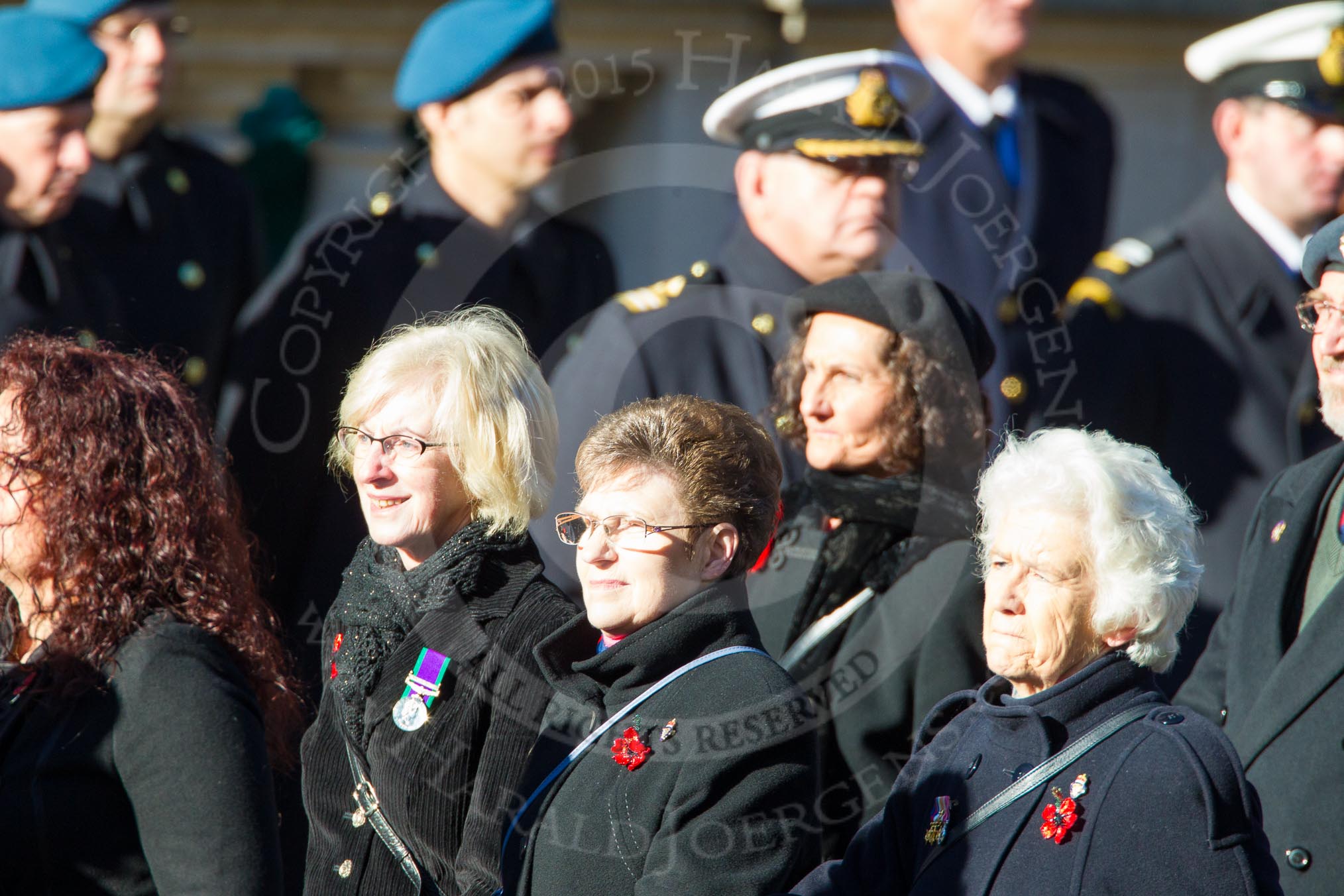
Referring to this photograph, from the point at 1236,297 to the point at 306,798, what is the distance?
10.3 ft

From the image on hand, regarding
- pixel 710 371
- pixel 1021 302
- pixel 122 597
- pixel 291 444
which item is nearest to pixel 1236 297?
pixel 1021 302

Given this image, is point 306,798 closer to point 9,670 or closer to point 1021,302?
point 9,670

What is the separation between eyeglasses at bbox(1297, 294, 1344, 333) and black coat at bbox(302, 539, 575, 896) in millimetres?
1523

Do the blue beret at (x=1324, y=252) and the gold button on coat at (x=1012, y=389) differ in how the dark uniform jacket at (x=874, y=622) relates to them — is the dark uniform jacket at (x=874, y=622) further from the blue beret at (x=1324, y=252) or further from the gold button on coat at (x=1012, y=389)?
Result: the gold button on coat at (x=1012, y=389)

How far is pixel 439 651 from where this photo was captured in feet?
8.43

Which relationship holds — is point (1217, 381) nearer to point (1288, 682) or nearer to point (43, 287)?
point (1288, 682)

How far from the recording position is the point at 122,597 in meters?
2.28

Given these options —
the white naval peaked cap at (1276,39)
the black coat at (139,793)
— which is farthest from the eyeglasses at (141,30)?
the white naval peaked cap at (1276,39)

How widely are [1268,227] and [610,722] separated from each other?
3080mm

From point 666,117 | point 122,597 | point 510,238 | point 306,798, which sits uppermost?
point 666,117

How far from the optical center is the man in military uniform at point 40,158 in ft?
14.1

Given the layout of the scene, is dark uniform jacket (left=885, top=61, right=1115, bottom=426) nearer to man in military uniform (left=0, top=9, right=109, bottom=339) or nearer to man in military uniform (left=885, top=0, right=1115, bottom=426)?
man in military uniform (left=885, top=0, right=1115, bottom=426)

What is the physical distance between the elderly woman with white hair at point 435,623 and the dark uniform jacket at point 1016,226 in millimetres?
1748

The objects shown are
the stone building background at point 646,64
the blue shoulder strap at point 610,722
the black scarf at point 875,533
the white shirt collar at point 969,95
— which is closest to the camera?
the blue shoulder strap at point 610,722
